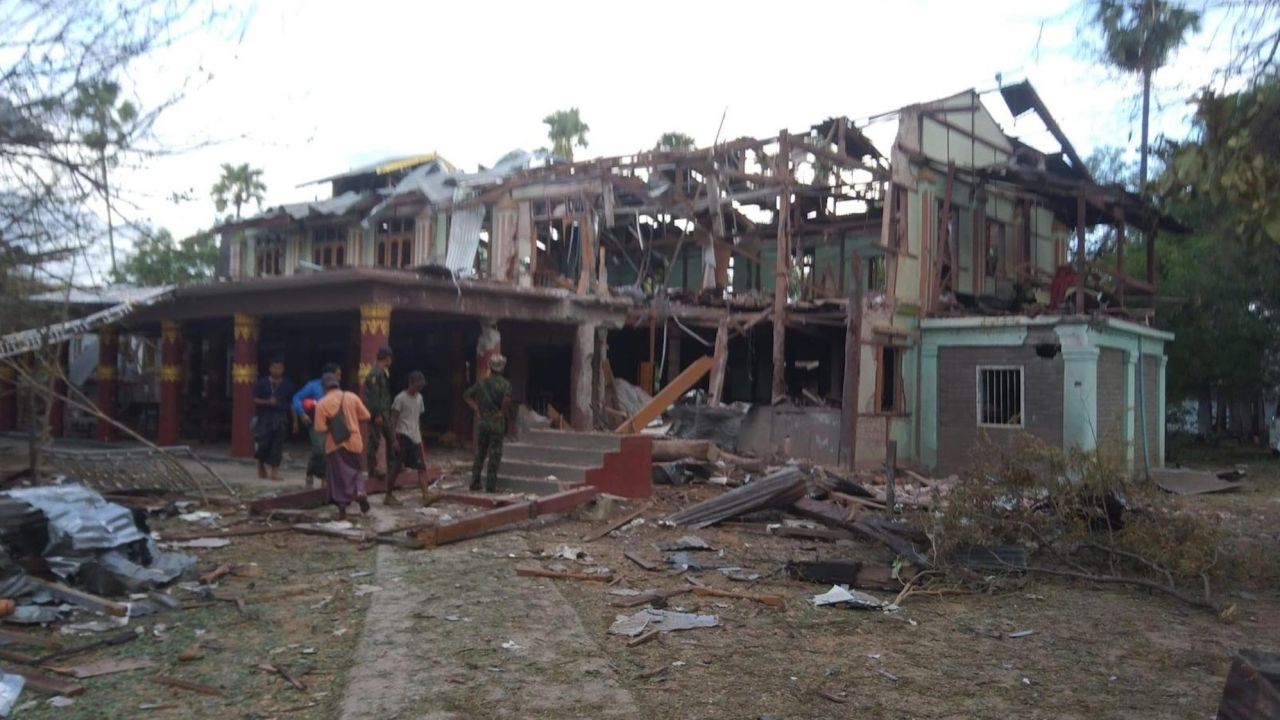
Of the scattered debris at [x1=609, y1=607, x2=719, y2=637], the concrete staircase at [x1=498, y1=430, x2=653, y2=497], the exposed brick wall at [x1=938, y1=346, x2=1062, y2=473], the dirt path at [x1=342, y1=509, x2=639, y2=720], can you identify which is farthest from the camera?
the exposed brick wall at [x1=938, y1=346, x2=1062, y2=473]

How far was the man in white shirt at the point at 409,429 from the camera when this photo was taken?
11.0 m

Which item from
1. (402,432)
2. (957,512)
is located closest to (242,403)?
(402,432)

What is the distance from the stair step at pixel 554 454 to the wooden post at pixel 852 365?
237 inches

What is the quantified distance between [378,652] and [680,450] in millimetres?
8931

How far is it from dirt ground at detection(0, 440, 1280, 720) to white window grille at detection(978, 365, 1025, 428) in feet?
33.2

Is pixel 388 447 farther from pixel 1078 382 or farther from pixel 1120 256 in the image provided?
pixel 1120 256

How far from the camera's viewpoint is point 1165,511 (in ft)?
27.0

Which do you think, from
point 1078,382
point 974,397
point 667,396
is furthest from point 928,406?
point 667,396

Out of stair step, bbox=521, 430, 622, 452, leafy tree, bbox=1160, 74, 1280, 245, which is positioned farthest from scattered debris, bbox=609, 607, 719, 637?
stair step, bbox=521, 430, 622, 452

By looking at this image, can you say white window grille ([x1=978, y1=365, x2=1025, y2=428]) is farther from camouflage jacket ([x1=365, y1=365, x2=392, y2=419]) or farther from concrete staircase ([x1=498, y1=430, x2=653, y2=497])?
camouflage jacket ([x1=365, y1=365, x2=392, y2=419])

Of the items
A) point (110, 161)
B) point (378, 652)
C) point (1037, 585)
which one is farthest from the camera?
point (1037, 585)

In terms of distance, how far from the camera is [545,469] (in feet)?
40.1

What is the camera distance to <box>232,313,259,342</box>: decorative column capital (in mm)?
16125

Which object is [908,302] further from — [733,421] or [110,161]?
[110,161]
